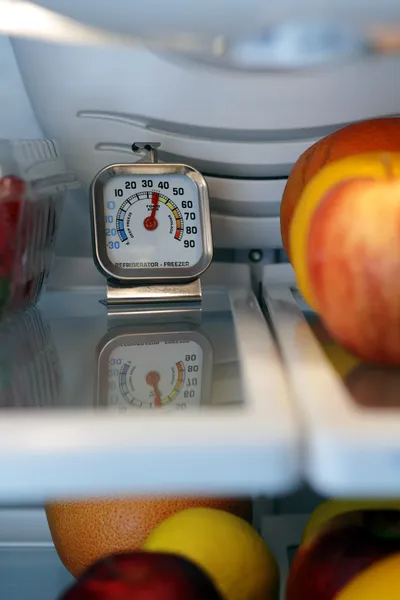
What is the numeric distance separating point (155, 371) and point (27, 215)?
0.94ft

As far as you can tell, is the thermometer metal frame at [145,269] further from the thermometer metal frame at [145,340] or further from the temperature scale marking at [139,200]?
the thermometer metal frame at [145,340]

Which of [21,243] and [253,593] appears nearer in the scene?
[253,593]

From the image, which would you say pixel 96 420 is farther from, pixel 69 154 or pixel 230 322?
pixel 69 154

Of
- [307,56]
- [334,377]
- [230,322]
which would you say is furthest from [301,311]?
[307,56]

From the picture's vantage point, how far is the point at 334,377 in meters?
0.59

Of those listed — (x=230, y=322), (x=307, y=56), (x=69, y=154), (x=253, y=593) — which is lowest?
(x=253, y=593)

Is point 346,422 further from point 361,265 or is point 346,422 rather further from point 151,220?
point 151,220

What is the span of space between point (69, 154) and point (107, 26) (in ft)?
1.49

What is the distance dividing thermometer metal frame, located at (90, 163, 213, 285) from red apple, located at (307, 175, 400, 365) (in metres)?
0.35

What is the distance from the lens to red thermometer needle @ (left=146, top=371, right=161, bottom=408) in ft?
1.96

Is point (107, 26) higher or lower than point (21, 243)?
higher

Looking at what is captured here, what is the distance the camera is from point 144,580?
0.56 m

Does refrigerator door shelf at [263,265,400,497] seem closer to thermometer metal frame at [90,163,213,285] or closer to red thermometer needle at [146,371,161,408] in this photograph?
red thermometer needle at [146,371,161,408]

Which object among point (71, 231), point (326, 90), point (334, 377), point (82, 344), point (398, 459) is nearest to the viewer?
point (398, 459)
